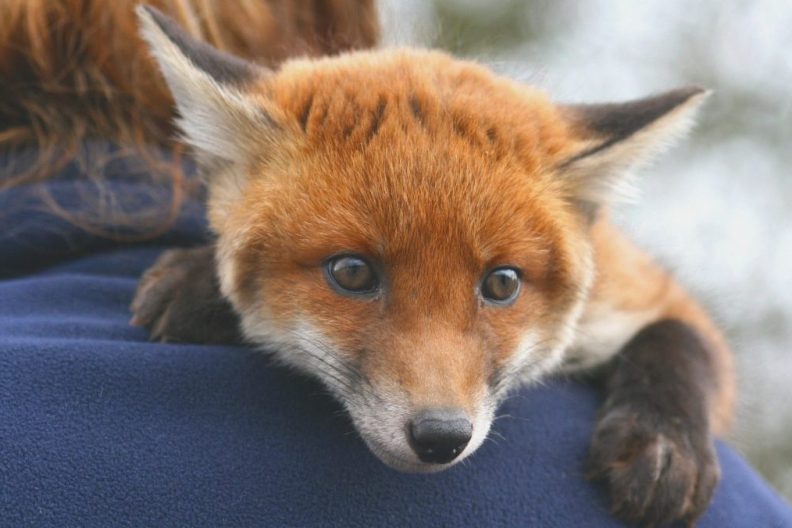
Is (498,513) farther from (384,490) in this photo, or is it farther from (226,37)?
(226,37)

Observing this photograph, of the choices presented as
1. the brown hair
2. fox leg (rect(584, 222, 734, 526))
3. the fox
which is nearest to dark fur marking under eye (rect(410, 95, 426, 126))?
the fox

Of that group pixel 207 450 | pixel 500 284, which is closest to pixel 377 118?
pixel 500 284

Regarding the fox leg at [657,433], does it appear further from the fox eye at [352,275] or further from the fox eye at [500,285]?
the fox eye at [352,275]

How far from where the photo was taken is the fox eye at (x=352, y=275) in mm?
2623

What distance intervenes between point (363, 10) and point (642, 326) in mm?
2077

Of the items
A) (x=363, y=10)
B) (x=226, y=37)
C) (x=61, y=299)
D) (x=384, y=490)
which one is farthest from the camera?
(x=363, y=10)

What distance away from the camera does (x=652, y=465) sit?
283 centimetres

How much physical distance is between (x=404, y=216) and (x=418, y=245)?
0.10 metres

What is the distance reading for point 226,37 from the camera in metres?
3.67

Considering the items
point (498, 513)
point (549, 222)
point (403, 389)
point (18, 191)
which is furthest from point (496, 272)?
point (18, 191)

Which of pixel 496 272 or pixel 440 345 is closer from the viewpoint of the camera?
pixel 440 345

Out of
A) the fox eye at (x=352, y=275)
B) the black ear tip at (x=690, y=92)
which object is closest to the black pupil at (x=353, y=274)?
the fox eye at (x=352, y=275)

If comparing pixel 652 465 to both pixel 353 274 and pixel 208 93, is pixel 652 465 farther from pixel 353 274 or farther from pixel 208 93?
pixel 208 93

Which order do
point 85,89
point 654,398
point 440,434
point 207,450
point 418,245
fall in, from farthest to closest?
point 85,89, point 654,398, point 418,245, point 440,434, point 207,450
